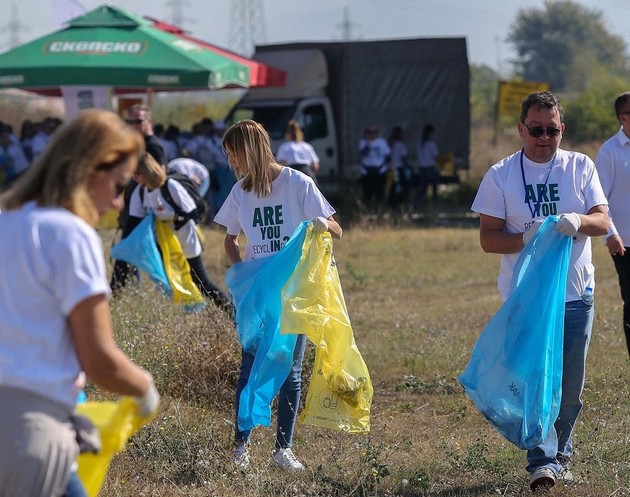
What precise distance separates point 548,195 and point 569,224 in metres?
0.27

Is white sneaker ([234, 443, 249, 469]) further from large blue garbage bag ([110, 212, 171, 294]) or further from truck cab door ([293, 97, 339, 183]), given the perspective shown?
truck cab door ([293, 97, 339, 183])

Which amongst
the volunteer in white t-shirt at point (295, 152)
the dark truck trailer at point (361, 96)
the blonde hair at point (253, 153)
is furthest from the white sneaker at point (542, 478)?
the dark truck trailer at point (361, 96)

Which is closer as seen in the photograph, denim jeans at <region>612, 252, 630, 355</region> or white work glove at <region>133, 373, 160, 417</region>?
white work glove at <region>133, 373, 160, 417</region>

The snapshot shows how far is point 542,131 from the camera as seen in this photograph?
17.2 feet

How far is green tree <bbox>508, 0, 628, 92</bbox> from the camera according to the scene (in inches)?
4564

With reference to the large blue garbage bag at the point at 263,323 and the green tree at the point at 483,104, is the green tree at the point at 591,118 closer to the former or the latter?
the green tree at the point at 483,104

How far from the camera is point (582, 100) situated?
37406 mm

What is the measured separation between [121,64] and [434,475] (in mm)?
11751

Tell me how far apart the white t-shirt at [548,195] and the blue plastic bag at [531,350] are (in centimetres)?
14

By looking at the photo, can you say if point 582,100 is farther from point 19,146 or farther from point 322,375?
point 322,375

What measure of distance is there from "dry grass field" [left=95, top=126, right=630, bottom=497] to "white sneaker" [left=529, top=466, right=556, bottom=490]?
78 mm

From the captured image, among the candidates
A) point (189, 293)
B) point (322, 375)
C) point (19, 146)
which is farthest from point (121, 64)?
point (322, 375)

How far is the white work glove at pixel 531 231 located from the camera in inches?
204

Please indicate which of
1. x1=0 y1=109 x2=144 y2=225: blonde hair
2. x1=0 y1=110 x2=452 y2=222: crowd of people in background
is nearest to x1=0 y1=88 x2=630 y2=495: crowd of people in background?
x1=0 y1=109 x2=144 y2=225: blonde hair
